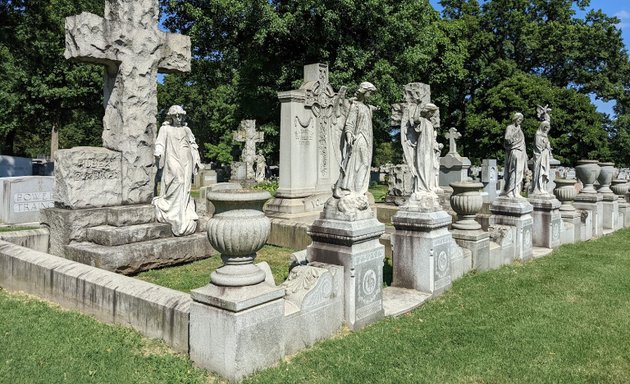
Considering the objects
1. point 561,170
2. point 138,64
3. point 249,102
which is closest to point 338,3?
point 249,102

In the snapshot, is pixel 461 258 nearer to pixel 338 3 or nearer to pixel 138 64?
pixel 138 64

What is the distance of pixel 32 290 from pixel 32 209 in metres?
7.09

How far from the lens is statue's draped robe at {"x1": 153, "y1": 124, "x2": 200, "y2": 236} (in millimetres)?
7461

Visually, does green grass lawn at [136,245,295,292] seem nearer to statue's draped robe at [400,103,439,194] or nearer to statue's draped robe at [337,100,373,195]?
statue's draped robe at [337,100,373,195]

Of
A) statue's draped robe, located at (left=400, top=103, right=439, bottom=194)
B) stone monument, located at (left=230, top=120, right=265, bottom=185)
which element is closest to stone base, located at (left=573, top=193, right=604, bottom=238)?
statue's draped robe, located at (left=400, top=103, right=439, bottom=194)

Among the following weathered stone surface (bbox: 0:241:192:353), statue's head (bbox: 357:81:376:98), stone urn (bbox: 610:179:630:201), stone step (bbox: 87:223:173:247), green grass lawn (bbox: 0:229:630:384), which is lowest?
green grass lawn (bbox: 0:229:630:384)

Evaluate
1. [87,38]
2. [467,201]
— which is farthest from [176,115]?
[467,201]

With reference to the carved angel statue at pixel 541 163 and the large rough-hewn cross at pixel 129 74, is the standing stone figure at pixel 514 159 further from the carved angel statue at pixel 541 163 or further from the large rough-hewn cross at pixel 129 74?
the large rough-hewn cross at pixel 129 74

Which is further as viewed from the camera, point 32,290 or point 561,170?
point 561,170

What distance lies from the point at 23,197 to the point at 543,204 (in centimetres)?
1223

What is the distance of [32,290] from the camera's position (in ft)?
18.6

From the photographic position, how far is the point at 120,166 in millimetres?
7340

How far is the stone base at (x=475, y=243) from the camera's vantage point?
23.7 feet

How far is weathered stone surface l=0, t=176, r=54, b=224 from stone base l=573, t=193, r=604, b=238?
1375 centimetres
